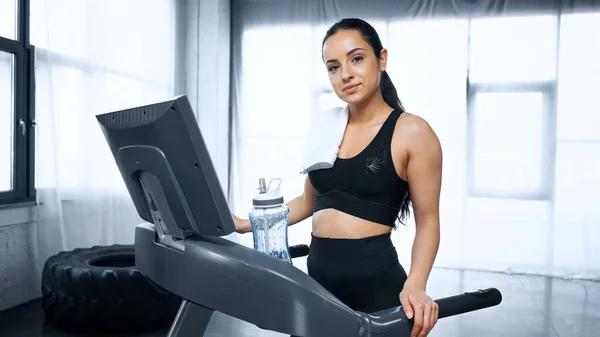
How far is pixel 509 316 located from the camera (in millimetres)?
3010

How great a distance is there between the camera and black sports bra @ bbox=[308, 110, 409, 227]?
1.05 m

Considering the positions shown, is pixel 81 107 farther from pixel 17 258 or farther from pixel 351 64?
pixel 351 64

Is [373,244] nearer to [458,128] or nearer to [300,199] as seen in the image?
[300,199]

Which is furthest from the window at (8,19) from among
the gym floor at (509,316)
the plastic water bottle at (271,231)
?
the plastic water bottle at (271,231)

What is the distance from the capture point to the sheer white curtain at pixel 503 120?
4.08 m

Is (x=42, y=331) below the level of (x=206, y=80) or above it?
below

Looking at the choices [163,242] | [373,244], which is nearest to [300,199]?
[373,244]

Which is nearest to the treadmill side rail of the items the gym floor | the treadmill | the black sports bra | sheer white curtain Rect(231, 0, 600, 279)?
the treadmill

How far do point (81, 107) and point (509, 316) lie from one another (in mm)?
2850

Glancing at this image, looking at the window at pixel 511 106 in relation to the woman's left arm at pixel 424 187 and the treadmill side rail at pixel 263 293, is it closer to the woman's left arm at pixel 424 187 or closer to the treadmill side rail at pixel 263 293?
the woman's left arm at pixel 424 187

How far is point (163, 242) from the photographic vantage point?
0.84 metres

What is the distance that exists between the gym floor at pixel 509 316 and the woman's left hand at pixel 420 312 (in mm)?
1939

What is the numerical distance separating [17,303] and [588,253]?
407cm

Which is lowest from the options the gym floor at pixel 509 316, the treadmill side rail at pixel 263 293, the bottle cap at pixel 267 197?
the gym floor at pixel 509 316
